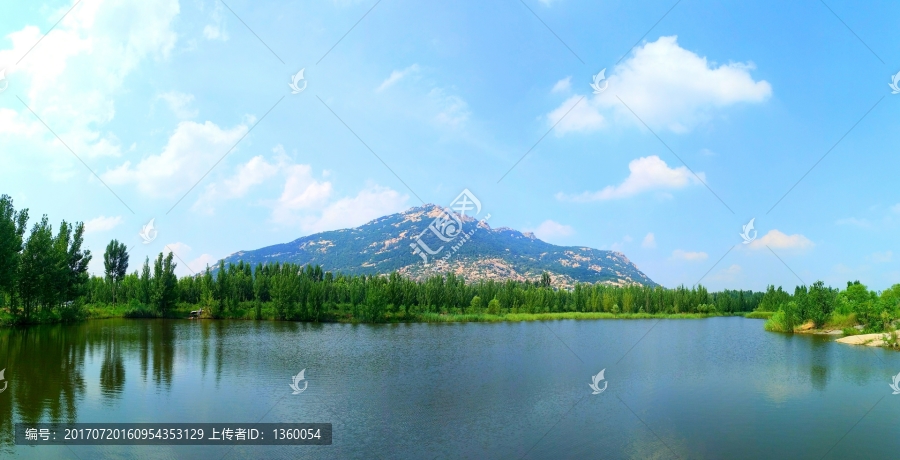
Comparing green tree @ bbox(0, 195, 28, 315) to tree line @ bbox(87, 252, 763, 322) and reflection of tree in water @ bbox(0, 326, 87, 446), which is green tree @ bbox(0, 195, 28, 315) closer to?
reflection of tree in water @ bbox(0, 326, 87, 446)

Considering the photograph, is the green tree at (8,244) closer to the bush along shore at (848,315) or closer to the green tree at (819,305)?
the bush along shore at (848,315)

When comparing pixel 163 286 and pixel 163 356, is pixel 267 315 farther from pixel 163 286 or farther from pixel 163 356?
pixel 163 356

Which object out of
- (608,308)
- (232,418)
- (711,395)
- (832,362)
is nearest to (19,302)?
(232,418)

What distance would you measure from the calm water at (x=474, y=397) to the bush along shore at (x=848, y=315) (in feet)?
20.4

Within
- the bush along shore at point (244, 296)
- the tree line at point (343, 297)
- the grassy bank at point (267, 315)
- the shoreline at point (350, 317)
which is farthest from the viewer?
the tree line at point (343, 297)

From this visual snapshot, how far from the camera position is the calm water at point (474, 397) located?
48.6 ft

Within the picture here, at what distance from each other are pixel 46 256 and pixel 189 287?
31.8 metres

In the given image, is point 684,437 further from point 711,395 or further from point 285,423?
point 285,423

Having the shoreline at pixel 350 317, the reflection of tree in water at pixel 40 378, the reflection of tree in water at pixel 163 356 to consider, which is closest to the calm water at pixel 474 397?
the reflection of tree in water at pixel 40 378

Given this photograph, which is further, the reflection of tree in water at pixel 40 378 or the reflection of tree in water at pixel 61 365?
the reflection of tree in water at pixel 61 365

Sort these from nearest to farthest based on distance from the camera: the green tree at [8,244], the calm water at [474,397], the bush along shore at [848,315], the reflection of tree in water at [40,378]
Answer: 1. the calm water at [474,397]
2. the reflection of tree in water at [40,378]
3. the green tree at [8,244]
4. the bush along shore at [848,315]

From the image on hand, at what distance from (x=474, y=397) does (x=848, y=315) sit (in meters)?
44.7

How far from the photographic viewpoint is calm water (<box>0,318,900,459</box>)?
48.6 feet

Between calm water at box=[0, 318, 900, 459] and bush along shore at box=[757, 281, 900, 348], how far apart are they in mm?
6224
